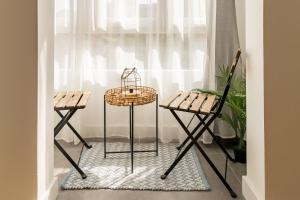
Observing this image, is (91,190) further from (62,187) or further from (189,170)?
(189,170)

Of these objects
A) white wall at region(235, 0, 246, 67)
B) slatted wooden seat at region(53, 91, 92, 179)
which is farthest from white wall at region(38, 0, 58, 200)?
white wall at region(235, 0, 246, 67)

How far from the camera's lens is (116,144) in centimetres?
303

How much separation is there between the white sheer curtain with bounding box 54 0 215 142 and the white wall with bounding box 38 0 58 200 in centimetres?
117

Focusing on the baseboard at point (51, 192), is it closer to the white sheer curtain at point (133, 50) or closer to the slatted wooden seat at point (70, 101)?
the slatted wooden seat at point (70, 101)

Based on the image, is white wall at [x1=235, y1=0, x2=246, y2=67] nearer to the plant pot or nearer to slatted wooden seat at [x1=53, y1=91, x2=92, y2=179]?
the plant pot
